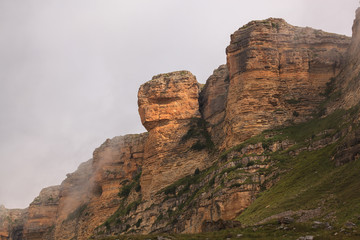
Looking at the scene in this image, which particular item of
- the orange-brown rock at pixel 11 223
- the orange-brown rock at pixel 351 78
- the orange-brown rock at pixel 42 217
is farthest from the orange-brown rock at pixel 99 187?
the orange-brown rock at pixel 351 78

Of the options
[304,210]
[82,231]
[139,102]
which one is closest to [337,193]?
[304,210]

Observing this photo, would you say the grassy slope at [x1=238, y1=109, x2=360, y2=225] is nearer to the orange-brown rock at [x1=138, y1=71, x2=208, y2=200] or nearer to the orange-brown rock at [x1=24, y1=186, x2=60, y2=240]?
the orange-brown rock at [x1=138, y1=71, x2=208, y2=200]

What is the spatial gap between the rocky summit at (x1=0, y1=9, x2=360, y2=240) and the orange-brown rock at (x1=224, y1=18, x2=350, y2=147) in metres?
0.16

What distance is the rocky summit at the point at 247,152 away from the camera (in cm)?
4378

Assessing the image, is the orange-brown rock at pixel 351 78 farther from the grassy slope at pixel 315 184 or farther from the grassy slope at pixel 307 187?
the grassy slope at pixel 315 184

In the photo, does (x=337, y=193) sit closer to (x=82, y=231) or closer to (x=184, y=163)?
(x=184, y=163)

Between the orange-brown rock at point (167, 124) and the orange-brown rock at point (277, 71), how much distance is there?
38.5 feet

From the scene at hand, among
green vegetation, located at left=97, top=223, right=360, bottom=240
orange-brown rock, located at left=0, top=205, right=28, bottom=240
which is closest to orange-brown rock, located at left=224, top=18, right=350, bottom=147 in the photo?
green vegetation, located at left=97, top=223, right=360, bottom=240

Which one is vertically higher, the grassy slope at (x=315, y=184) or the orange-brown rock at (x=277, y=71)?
the orange-brown rock at (x=277, y=71)

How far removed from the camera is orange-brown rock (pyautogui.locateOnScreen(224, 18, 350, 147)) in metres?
74.1

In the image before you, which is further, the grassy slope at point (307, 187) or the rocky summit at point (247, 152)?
the rocky summit at point (247, 152)

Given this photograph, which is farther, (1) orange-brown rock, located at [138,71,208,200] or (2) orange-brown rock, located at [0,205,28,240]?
(2) orange-brown rock, located at [0,205,28,240]

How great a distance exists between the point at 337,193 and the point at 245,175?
2009 centimetres

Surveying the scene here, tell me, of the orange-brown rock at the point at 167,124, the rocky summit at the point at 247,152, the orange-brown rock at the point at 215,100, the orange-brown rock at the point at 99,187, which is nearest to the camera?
the rocky summit at the point at 247,152
